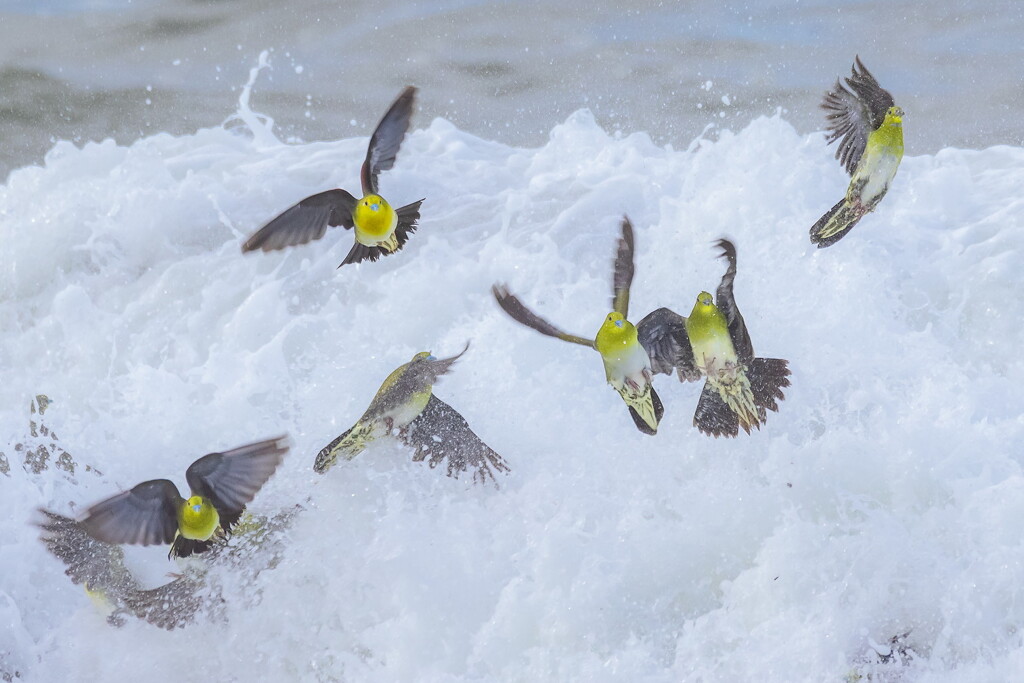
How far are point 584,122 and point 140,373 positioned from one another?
2769 millimetres

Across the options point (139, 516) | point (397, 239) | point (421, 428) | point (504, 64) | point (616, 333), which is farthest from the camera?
point (504, 64)

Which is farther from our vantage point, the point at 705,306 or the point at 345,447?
the point at 345,447

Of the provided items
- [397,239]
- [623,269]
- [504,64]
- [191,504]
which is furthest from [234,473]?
[504,64]

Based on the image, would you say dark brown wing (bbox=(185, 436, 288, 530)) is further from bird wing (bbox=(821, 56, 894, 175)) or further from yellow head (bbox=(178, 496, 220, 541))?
bird wing (bbox=(821, 56, 894, 175))

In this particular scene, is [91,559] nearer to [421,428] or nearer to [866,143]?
[421,428]

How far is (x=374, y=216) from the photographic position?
2.86 m

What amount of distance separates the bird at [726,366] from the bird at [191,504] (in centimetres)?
113

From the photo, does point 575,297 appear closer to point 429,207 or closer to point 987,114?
point 429,207

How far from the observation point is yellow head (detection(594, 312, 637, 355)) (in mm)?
2502

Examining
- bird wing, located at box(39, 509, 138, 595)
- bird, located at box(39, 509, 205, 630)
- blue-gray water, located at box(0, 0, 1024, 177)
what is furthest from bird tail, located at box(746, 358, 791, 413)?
blue-gray water, located at box(0, 0, 1024, 177)

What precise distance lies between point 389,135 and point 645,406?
1104 millimetres

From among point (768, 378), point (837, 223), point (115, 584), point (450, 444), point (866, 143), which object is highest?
point (866, 143)

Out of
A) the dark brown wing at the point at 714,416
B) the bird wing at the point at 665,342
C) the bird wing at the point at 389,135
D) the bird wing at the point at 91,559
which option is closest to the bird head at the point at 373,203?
the bird wing at the point at 389,135

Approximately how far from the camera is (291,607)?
308 centimetres
